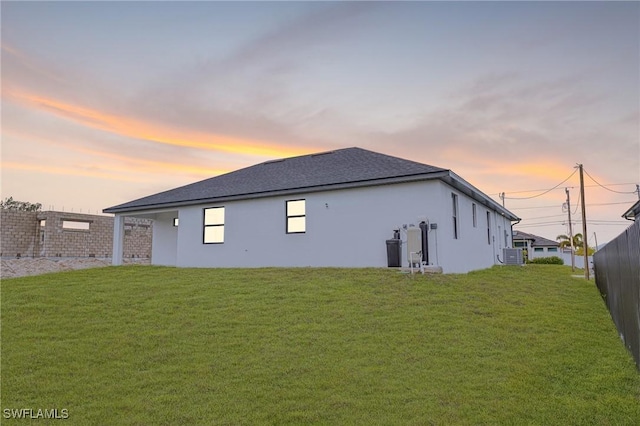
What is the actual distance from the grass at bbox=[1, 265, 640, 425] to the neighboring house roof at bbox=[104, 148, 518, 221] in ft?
12.7

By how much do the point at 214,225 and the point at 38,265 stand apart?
9625 millimetres

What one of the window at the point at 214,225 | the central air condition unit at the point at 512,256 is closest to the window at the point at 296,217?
the window at the point at 214,225

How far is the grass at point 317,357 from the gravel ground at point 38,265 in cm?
849

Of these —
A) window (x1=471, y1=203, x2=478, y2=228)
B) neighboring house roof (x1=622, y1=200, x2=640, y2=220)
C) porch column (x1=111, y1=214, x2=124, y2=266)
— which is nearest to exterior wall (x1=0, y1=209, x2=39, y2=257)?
porch column (x1=111, y1=214, x2=124, y2=266)

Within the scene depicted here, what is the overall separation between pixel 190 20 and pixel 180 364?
10272mm

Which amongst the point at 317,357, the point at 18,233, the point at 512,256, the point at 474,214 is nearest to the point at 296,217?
the point at 474,214

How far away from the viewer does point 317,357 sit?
5398mm

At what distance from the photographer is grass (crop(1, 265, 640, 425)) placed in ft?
13.2

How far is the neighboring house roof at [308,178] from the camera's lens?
12.2m

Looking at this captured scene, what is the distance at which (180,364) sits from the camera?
5.30 meters

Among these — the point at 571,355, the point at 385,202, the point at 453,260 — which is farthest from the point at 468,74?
the point at 571,355

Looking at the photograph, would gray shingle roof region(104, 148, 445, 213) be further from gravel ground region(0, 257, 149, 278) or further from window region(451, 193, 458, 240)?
gravel ground region(0, 257, 149, 278)

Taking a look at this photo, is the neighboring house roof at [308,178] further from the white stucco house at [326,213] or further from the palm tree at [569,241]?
the palm tree at [569,241]

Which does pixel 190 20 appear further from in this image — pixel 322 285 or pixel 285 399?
pixel 285 399
